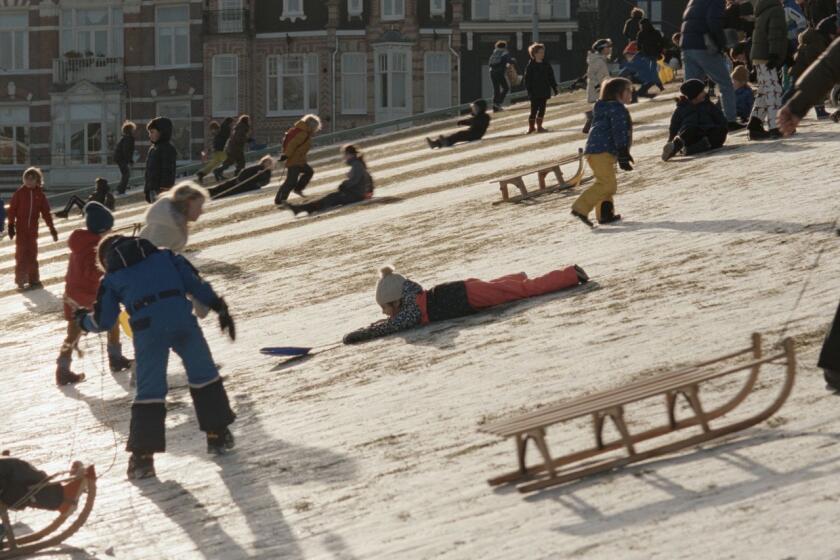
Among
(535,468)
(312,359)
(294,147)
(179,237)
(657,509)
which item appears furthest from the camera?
(294,147)

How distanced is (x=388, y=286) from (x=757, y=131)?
292 inches

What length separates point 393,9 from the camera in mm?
54438

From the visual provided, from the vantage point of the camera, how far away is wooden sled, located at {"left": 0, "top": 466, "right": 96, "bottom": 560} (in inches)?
326

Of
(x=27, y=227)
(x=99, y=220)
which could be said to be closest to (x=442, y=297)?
(x=99, y=220)

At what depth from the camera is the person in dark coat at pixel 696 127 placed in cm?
1820

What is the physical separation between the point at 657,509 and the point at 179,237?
3.90 meters

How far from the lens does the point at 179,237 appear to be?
32.0 feet

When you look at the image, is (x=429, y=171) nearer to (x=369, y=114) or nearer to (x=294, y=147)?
(x=294, y=147)

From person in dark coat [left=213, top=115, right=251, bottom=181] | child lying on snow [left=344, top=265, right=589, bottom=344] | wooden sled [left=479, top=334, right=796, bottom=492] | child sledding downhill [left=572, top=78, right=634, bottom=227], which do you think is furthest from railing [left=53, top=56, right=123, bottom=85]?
wooden sled [left=479, top=334, right=796, bottom=492]

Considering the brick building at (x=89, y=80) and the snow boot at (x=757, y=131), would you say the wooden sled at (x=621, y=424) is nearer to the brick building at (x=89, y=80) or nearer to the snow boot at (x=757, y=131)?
the snow boot at (x=757, y=131)

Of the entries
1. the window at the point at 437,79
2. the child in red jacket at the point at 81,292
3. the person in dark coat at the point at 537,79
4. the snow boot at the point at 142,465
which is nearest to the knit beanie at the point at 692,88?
the child in red jacket at the point at 81,292

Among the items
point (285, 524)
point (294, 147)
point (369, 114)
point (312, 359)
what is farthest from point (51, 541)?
point (369, 114)

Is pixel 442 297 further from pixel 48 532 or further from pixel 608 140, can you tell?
pixel 48 532

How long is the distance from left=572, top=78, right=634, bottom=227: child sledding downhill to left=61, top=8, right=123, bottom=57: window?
43225 millimetres
